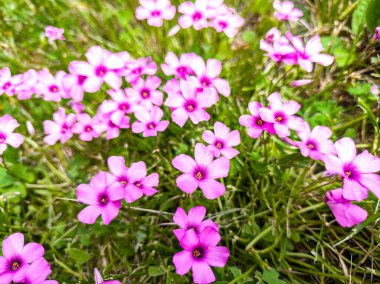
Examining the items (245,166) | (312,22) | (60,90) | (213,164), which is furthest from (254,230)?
(312,22)

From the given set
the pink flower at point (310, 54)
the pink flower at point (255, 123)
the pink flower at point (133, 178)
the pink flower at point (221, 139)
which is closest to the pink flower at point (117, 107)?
the pink flower at point (133, 178)

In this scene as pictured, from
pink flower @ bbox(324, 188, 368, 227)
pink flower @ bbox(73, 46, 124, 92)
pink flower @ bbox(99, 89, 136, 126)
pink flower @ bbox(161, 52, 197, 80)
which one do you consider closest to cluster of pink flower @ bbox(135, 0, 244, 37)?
pink flower @ bbox(161, 52, 197, 80)

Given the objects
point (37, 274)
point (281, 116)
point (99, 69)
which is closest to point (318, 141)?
point (281, 116)

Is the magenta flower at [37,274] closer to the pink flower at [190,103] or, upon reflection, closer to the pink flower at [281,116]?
the pink flower at [190,103]

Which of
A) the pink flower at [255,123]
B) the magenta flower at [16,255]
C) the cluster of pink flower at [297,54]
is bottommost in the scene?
the magenta flower at [16,255]

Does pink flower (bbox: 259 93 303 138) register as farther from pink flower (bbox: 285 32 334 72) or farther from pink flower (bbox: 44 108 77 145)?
pink flower (bbox: 44 108 77 145)

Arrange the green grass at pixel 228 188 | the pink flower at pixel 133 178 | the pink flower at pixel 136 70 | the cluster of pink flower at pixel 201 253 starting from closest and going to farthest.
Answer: the cluster of pink flower at pixel 201 253 < the pink flower at pixel 133 178 < the green grass at pixel 228 188 < the pink flower at pixel 136 70
